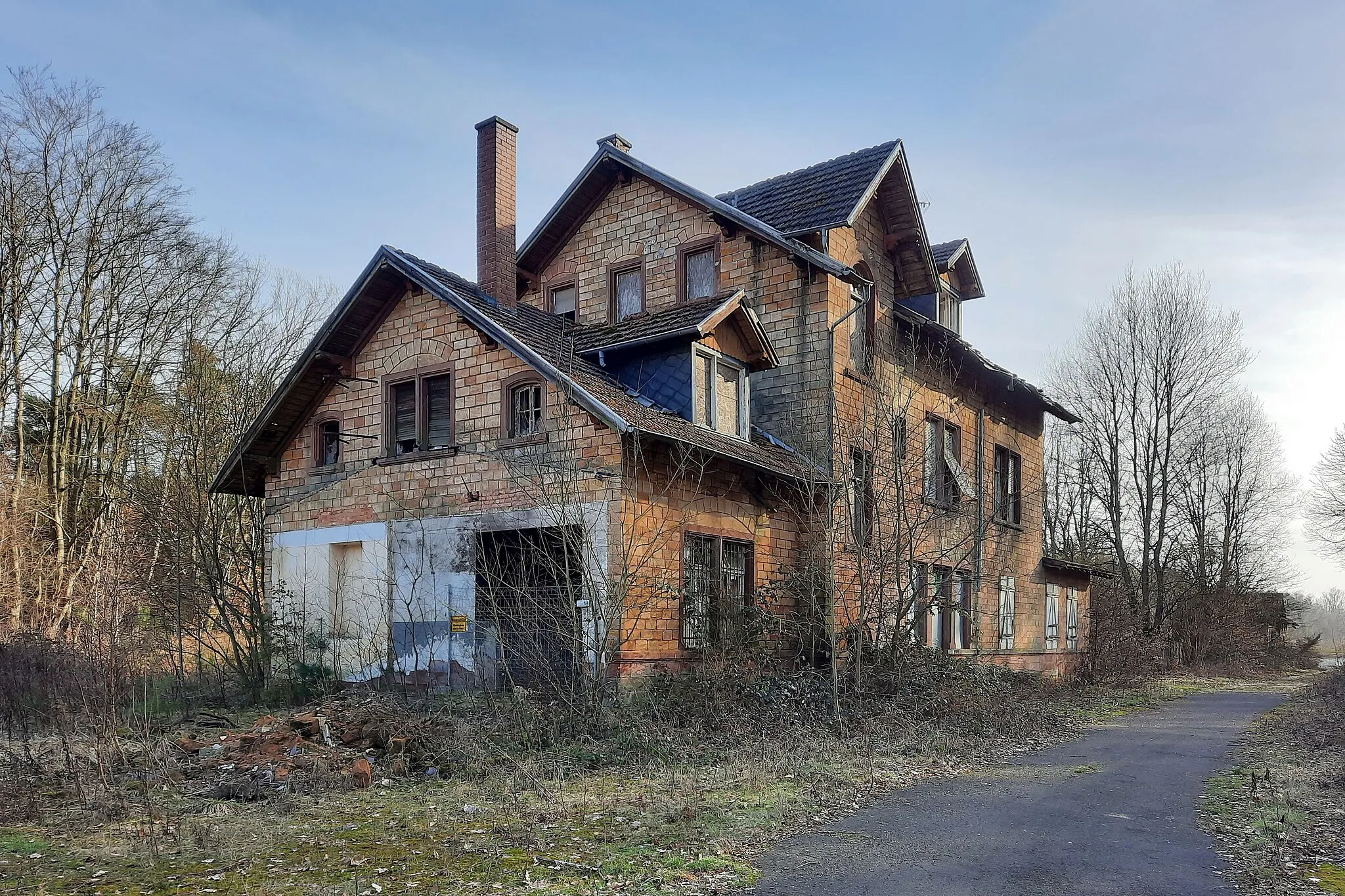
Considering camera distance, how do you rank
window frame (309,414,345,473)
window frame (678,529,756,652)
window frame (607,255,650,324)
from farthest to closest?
window frame (607,255,650,324) → window frame (309,414,345,473) → window frame (678,529,756,652)

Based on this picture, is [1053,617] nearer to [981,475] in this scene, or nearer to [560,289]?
[981,475]

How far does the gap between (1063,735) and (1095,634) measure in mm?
12613

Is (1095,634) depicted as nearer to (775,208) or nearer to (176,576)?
(775,208)

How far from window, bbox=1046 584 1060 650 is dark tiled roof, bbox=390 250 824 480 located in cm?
1367

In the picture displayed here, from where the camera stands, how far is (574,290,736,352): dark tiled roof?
681 inches

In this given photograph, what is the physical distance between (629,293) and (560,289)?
1904 mm

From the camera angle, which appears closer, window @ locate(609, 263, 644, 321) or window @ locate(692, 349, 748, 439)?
window @ locate(692, 349, 748, 439)

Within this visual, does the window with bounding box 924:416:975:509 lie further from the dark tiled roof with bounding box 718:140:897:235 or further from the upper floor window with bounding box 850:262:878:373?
the dark tiled roof with bounding box 718:140:897:235

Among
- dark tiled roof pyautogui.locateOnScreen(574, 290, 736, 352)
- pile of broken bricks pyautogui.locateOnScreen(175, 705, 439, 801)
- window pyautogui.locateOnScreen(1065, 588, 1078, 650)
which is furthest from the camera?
window pyautogui.locateOnScreen(1065, 588, 1078, 650)

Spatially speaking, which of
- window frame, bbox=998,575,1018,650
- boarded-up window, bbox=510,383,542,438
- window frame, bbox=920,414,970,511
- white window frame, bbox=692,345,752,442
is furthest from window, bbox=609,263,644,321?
window frame, bbox=998,575,1018,650

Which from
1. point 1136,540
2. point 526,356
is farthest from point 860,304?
point 1136,540

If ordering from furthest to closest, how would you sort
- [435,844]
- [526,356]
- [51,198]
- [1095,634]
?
[1095,634] → [51,198] → [526,356] → [435,844]

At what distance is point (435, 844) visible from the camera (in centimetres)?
810

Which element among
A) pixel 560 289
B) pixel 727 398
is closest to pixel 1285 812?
pixel 727 398
